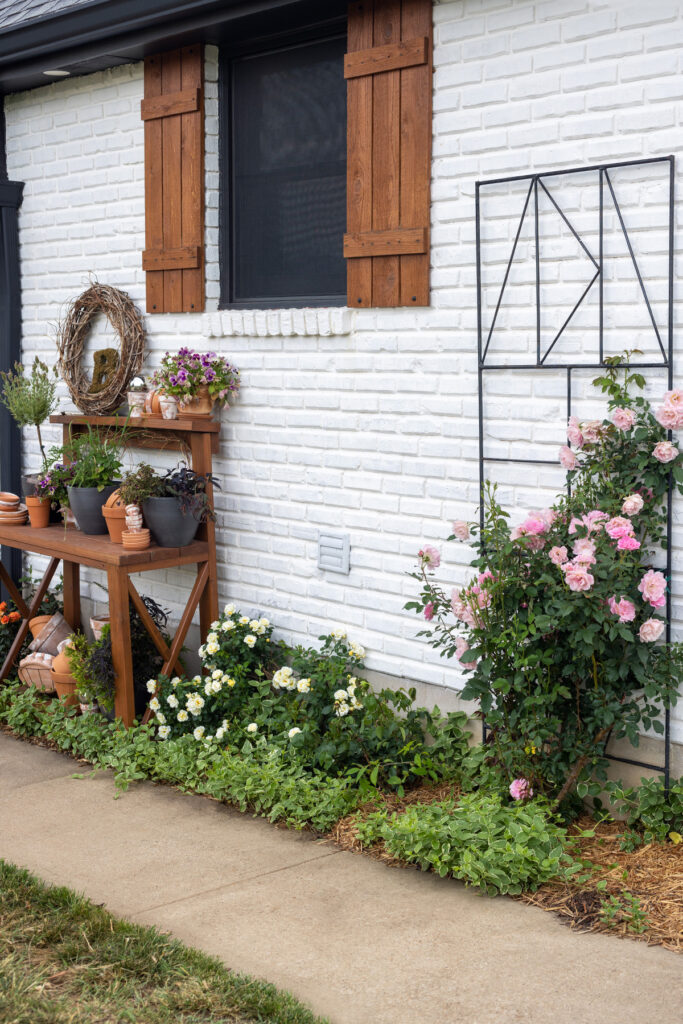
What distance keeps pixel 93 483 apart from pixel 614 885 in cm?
300

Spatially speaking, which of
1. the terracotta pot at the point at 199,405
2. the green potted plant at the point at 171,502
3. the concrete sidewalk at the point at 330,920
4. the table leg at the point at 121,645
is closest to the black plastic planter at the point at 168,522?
the green potted plant at the point at 171,502

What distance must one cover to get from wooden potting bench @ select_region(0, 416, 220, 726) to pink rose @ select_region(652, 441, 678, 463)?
7.16 ft

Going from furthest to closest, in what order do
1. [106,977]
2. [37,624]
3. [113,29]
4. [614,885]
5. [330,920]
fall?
[37,624], [113,29], [614,885], [330,920], [106,977]

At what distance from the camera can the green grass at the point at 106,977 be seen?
9.32ft

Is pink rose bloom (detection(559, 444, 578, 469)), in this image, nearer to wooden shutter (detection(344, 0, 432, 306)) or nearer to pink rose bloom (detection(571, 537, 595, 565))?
pink rose bloom (detection(571, 537, 595, 565))

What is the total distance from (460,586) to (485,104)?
1775 mm

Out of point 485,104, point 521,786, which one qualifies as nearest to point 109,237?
point 485,104

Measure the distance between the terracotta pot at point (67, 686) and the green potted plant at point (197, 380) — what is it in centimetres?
135

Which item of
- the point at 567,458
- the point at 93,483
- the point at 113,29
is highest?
the point at 113,29

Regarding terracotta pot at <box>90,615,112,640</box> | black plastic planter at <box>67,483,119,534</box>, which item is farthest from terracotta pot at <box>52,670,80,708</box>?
black plastic planter at <box>67,483,119,534</box>

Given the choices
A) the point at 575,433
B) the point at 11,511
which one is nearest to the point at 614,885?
the point at 575,433

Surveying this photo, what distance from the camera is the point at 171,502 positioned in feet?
16.4

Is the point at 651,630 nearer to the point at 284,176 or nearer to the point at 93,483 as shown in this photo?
the point at 284,176

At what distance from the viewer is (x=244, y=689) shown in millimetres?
4875
